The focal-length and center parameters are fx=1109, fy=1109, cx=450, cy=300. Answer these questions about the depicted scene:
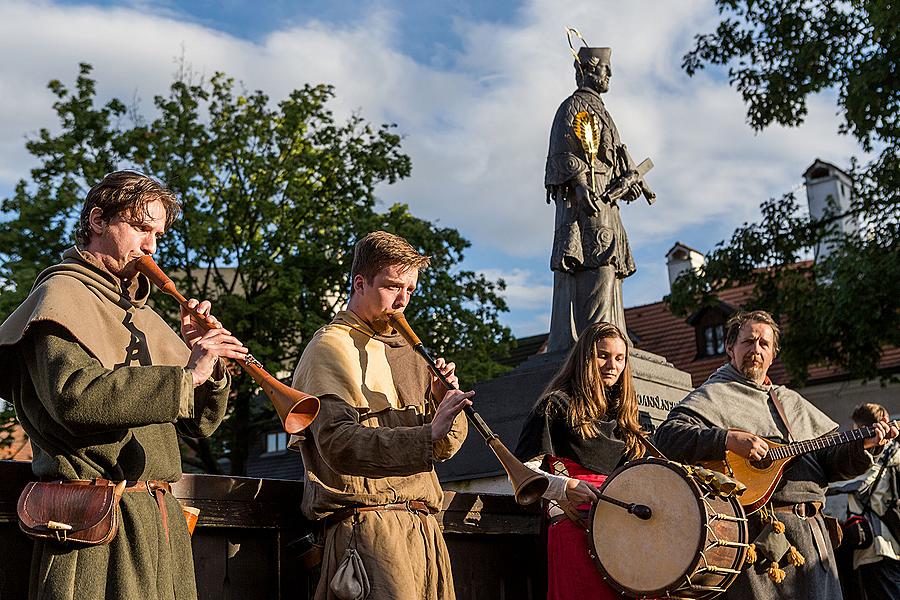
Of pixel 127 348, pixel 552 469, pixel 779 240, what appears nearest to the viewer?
pixel 127 348

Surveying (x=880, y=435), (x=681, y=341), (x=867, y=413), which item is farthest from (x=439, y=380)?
(x=681, y=341)

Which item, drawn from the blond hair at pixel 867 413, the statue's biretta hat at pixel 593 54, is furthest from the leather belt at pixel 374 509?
the statue's biretta hat at pixel 593 54

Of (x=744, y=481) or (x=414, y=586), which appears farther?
(x=744, y=481)

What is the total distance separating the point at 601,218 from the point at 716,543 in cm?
519

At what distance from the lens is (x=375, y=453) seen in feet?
12.0

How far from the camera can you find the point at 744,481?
17.7 feet

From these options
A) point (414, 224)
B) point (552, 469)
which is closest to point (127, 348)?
point (552, 469)

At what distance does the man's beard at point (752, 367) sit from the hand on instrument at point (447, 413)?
8.91 ft

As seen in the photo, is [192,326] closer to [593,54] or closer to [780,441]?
[780,441]

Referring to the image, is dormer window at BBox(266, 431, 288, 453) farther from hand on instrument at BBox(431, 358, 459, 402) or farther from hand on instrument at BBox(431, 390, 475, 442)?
hand on instrument at BBox(431, 390, 475, 442)

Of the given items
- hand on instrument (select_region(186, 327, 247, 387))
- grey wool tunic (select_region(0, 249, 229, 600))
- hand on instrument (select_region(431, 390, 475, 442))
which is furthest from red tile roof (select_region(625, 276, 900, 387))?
grey wool tunic (select_region(0, 249, 229, 600))

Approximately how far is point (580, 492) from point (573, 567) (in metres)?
0.38

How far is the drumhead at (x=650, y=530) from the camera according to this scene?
4445 mm

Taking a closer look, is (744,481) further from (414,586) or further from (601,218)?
(601,218)
